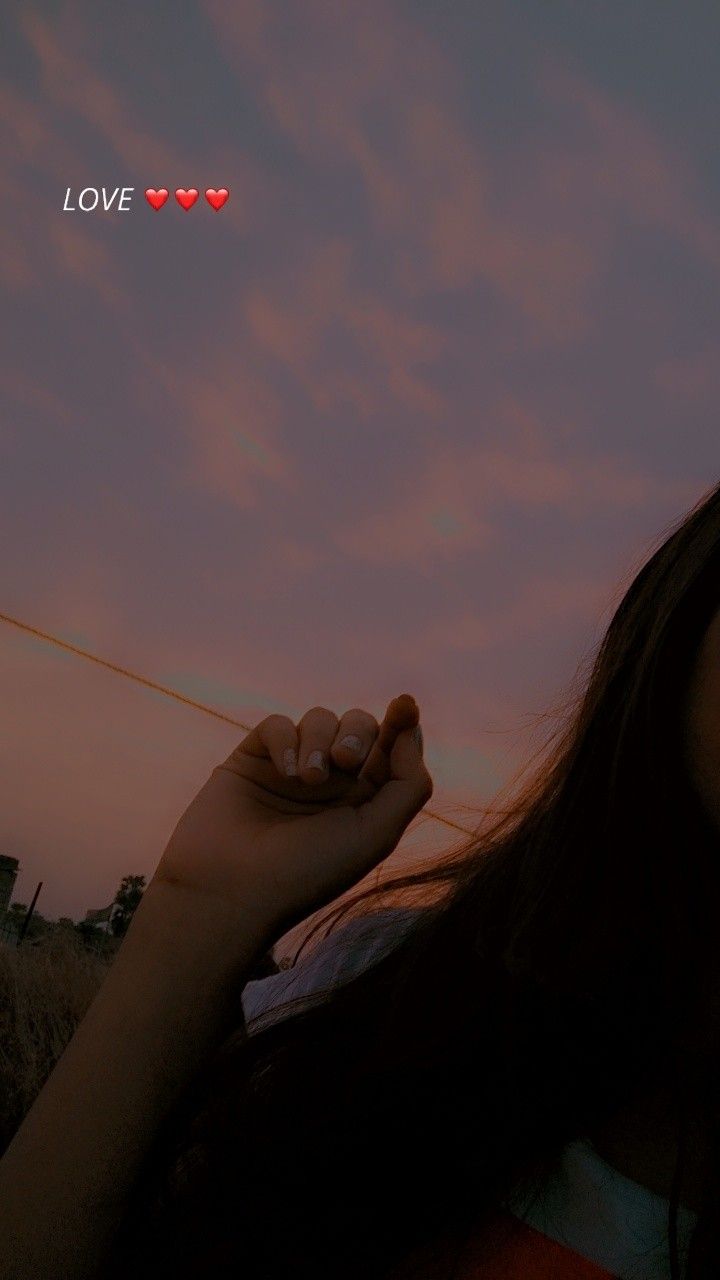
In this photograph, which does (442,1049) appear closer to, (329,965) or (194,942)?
(329,965)

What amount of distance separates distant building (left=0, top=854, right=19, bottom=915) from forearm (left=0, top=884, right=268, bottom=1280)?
17.8 metres

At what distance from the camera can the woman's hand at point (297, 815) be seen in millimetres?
1597

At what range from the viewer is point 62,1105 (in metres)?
1.35

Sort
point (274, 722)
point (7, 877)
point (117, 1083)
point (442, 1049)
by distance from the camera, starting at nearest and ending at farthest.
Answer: point (117, 1083) < point (442, 1049) < point (274, 722) < point (7, 877)

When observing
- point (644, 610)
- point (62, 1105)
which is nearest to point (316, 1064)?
point (62, 1105)

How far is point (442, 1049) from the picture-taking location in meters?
1.48

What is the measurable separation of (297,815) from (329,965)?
0.31 meters

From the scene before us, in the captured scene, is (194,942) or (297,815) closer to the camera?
(194,942)

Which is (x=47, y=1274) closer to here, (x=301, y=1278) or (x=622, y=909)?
(x=301, y=1278)

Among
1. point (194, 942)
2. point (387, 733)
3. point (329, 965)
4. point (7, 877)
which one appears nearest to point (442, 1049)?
point (329, 965)

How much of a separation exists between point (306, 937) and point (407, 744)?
19.8 inches

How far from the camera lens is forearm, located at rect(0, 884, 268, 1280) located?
127 centimetres

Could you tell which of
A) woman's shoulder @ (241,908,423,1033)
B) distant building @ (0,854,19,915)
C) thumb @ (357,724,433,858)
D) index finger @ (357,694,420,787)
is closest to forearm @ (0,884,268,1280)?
woman's shoulder @ (241,908,423,1033)

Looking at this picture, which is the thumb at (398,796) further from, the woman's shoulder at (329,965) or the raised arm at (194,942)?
the woman's shoulder at (329,965)
